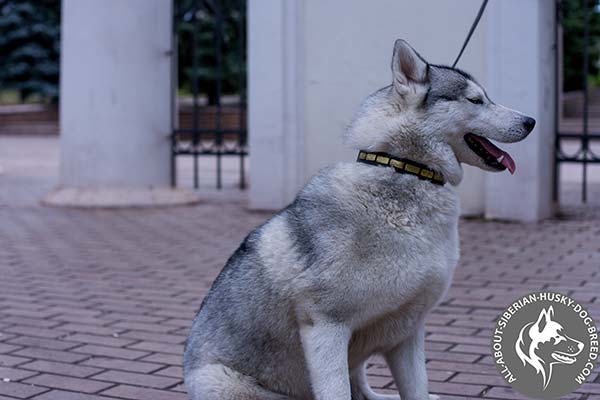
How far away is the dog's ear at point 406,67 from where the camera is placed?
11.2 feet

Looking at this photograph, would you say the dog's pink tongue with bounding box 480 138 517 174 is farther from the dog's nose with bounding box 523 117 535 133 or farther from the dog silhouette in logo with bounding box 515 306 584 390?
the dog silhouette in logo with bounding box 515 306 584 390

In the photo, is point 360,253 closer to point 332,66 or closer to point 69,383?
point 69,383

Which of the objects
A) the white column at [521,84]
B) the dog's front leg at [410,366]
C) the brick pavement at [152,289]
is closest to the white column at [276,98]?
the brick pavement at [152,289]

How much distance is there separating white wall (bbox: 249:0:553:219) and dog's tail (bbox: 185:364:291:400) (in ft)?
21.5

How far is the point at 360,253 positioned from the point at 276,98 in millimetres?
7316

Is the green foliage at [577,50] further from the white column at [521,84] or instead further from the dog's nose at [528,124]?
the dog's nose at [528,124]

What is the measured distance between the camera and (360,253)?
3.39 meters

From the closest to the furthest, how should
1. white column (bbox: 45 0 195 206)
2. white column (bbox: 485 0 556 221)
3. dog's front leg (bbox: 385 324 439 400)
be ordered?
dog's front leg (bbox: 385 324 439 400)
white column (bbox: 485 0 556 221)
white column (bbox: 45 0 195 206)

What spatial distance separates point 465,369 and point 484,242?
3.99 m

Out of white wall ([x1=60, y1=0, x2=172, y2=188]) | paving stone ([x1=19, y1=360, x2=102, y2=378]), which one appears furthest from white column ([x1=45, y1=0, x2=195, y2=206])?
paving stone ([x1=19, y1=360, x2=102, y2=378])

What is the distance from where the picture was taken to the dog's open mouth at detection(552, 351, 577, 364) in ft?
13.0

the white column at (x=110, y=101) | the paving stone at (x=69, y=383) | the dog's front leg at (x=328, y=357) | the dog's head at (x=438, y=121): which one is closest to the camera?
the dog's front leg at (x=328, y=357)

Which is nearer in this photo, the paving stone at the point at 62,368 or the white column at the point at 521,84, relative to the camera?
the paving stone at the point at 62,368

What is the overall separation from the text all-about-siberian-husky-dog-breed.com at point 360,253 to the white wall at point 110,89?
A: 8.10m
